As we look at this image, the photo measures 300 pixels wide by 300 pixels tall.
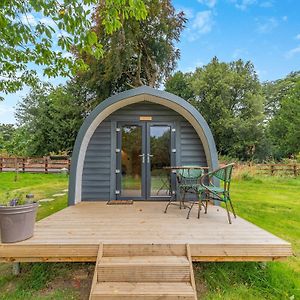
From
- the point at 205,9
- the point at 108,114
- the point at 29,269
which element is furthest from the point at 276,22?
the point at 29,269

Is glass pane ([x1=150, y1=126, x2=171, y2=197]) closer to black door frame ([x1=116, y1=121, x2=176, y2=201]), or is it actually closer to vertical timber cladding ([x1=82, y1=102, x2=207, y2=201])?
black door frame ([x1=116, y1=121, x2=176, y2=201])

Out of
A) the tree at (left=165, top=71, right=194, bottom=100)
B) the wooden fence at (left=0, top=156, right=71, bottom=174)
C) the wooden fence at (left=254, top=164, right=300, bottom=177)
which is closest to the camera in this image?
the wooden fence at (left=254, top=164, right=300, bottom=177)

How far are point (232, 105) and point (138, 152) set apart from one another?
58.2ft

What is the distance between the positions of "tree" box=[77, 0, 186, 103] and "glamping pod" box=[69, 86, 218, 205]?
8214 mm

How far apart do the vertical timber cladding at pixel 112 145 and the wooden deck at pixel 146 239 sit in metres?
1.71

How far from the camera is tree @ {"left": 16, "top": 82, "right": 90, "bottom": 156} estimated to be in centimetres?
1786

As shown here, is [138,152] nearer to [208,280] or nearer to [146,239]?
[146,239]

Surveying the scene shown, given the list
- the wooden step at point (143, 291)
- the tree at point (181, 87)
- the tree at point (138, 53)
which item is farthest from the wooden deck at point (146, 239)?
the tree at point (181, 87)

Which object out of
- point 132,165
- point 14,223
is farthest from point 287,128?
point 14,223

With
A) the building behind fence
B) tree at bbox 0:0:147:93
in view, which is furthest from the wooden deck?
the building behind fence

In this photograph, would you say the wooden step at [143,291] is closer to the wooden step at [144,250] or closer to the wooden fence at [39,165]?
the wooden step at [144,250]

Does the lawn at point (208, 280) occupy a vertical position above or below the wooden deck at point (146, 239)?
below

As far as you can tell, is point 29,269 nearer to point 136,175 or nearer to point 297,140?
point 136,175

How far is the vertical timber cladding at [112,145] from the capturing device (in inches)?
212
